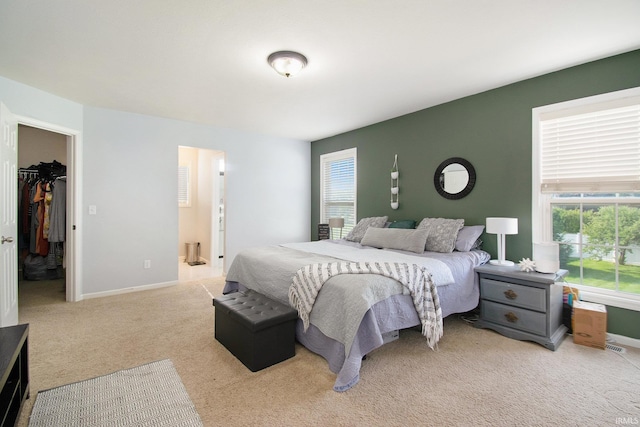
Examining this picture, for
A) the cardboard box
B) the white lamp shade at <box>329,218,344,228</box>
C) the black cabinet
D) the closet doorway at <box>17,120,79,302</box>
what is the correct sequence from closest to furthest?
the black cabinet
the cardboard box
the closet doorway at <box>17,120,79,302</box>
the white lamp shade at <box>329,218,344,228</box>

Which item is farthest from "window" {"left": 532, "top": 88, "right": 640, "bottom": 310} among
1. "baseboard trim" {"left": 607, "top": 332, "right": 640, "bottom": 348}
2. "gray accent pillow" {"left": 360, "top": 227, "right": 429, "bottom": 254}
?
"gray accent pillow" {"left": 360, "top": 227, "right": 429, "bottom": 254}

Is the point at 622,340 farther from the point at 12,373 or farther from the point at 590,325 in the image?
the point at 12,373

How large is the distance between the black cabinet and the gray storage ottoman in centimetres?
120

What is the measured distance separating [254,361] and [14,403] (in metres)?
1.31

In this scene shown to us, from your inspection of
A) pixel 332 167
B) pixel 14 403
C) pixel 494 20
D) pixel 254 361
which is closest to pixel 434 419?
pixel 254 361

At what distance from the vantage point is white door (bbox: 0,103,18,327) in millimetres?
2606

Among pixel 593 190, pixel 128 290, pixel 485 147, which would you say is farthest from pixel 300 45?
pixel 128 290

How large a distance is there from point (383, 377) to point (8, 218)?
3557 millimetres

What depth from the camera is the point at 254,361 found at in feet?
7.23

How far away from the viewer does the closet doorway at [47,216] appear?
3824 mm

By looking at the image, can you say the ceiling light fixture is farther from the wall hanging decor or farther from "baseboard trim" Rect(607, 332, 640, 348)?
"baseboard trim" Rect(607, 332, 640, 348)

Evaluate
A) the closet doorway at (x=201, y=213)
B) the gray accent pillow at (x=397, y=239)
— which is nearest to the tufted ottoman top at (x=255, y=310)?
the gray accent pillow at (x=397, y=239)

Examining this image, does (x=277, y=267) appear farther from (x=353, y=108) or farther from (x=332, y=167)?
(x=332, y=167)

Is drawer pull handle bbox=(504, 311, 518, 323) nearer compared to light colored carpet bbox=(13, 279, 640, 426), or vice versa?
light colored carpet bbox=(13, 279, 640, 426)
